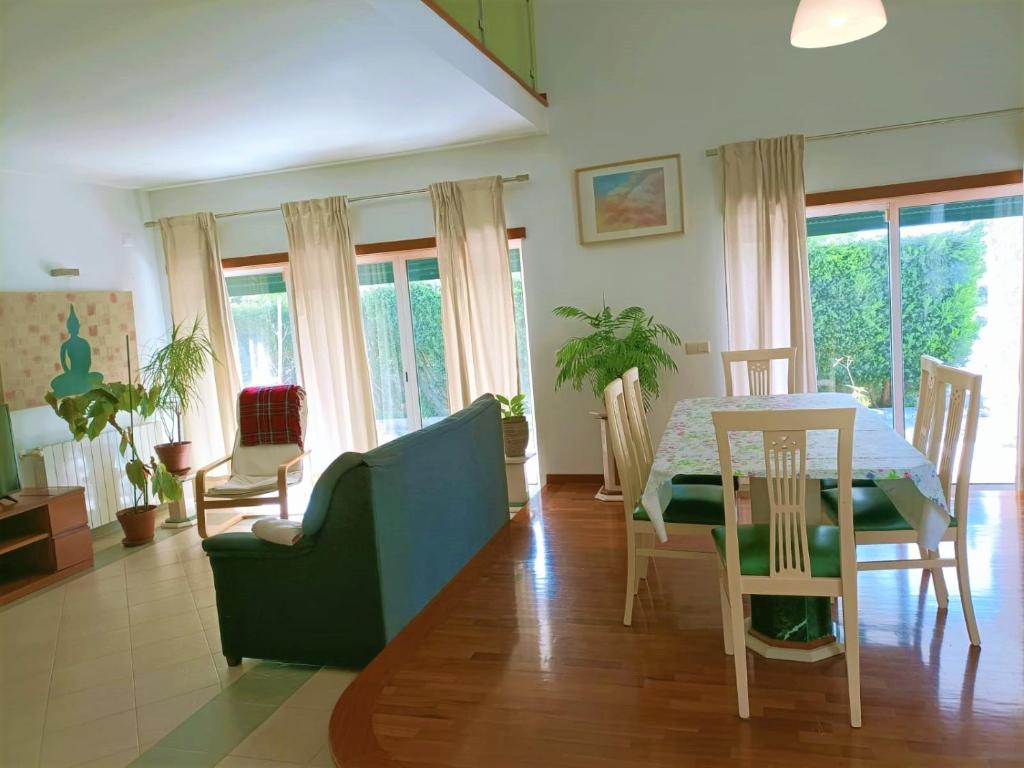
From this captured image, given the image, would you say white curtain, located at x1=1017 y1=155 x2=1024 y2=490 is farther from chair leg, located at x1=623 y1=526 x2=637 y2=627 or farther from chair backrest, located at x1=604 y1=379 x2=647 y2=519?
chair leg, located at x1=623 y1=526 x2=637 y2=627

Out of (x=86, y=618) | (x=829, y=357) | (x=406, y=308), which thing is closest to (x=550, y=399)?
(x=406, y=308)

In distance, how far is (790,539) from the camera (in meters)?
2.24

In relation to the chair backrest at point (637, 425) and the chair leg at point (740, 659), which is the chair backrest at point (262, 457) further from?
the chair leg at point (740, 659)

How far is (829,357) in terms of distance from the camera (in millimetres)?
4859

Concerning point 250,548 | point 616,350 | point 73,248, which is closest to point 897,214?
point 616,350

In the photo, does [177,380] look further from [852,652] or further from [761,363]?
[852,652]

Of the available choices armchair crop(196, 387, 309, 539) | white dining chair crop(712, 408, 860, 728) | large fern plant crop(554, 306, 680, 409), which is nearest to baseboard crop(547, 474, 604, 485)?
large fern plant crop(554, 306, 680, 409)

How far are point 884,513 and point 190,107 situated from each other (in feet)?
12.5

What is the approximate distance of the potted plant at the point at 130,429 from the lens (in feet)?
15.3

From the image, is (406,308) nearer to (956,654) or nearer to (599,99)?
(599,99)

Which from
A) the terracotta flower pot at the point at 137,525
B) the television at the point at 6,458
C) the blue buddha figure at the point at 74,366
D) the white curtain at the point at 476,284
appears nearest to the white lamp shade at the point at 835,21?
the white curtain at the point at 476,284

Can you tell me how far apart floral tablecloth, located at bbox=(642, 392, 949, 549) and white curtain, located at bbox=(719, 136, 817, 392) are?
1591mm

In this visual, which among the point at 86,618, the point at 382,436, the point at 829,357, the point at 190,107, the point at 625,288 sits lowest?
the point at 86,618

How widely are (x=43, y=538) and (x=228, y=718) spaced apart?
7.79 feet
